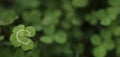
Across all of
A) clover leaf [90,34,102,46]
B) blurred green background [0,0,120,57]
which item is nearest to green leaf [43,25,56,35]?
blurred green background [0,0,120,57]

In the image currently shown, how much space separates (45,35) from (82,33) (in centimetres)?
26

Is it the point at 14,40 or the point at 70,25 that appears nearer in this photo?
the point at 14,40

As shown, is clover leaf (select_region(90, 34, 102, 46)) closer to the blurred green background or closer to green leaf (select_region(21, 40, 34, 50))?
the blurred green background

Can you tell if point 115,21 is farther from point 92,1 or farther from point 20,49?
point 20,49

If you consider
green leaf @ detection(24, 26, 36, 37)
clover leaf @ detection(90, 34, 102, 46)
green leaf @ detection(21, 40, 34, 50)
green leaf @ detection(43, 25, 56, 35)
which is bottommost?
clover leaf @ detection(90, 34, 102, 46)

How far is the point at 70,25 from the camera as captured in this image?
167cm

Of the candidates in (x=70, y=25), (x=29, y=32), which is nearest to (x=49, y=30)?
(x=70, y=25)

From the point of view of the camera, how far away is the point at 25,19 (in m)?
1.66

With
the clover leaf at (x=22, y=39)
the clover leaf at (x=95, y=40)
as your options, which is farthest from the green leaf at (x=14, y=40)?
the clover leaf at (x=95, y=40)

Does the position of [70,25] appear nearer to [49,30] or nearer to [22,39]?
[49,30]

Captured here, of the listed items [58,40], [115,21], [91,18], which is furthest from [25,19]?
[115,21]

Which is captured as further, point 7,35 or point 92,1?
point 92,1

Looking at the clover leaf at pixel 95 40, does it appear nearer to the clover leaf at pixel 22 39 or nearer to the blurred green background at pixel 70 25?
the blurred green background at pixel 70 25

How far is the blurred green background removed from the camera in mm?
1556
